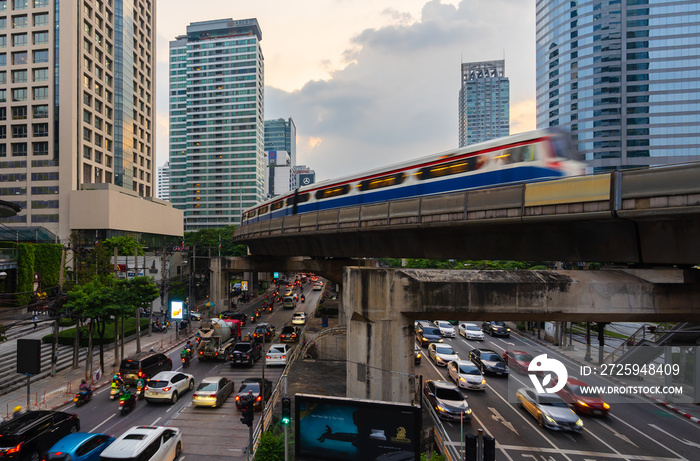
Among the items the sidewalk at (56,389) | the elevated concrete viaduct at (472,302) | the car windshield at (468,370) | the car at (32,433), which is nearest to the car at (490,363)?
the car windshield at (468,370)

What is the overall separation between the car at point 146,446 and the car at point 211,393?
4135mm

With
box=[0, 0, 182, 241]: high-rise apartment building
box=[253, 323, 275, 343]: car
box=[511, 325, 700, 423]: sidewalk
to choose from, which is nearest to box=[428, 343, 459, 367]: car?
box=[511, 325, 700, 423]: sidewalk

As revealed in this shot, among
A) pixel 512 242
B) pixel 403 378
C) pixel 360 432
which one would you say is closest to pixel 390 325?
pixel 403 378

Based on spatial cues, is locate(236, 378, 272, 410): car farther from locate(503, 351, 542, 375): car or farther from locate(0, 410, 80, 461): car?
locate(503, 351, 542, 375): car

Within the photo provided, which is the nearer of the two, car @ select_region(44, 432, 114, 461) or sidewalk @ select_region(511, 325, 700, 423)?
car @ select_region(44, 432, 114, 461)

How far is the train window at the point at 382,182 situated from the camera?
Answer: 2155 centimetres

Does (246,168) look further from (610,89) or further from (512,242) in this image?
(512,242)

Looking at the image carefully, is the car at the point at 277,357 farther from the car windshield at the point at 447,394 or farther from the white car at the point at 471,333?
the white car at the point at 471,333

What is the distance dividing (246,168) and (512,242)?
11716 cm

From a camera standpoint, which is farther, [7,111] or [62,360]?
[7,111]

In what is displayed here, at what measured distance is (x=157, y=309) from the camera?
46062mm

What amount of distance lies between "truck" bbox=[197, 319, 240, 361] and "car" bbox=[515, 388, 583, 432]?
771 inches

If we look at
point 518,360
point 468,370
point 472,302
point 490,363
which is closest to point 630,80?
point 518,360

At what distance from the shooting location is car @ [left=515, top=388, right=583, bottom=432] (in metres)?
15.4
